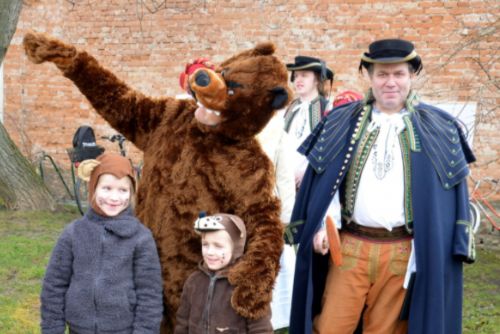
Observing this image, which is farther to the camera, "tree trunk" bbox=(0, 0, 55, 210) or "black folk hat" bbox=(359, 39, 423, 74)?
"tree trunk" bbox=(0, 0, 55, 210)

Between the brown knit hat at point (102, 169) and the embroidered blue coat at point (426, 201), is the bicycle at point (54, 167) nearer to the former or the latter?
the brown knit hat at point (102, 169)

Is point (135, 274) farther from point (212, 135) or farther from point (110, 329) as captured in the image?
point (212, 135)

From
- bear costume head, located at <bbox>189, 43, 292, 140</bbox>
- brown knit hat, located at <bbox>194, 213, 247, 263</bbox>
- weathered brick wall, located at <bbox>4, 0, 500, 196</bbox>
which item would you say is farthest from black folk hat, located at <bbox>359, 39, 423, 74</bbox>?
weathered brick wall, located at <bbox>4, 0, 500, 196</bbox>

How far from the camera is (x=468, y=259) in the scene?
2.68 metres

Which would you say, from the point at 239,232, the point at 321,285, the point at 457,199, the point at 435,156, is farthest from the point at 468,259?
the point at 239,232

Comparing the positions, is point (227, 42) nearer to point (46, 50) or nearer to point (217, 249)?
point (46, 50)

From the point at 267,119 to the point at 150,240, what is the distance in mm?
762

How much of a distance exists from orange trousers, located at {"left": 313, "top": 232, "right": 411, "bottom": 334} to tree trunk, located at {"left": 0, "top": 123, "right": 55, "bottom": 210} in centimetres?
523

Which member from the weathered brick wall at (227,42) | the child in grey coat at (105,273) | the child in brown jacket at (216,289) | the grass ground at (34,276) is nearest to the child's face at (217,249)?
the child in brown jacket at (216,289)

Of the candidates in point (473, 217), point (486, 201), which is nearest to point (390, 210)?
point (473, 217)

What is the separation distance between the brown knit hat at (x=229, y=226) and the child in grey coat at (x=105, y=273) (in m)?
0.27

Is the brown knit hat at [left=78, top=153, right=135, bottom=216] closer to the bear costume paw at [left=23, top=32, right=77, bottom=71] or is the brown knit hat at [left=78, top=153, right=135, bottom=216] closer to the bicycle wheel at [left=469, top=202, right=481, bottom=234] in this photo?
the bear costume paw at [left=23, top=32, right=77, bottom=71]

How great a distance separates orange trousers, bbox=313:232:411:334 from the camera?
2.82 m

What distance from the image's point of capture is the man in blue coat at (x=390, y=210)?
2.71 metres
